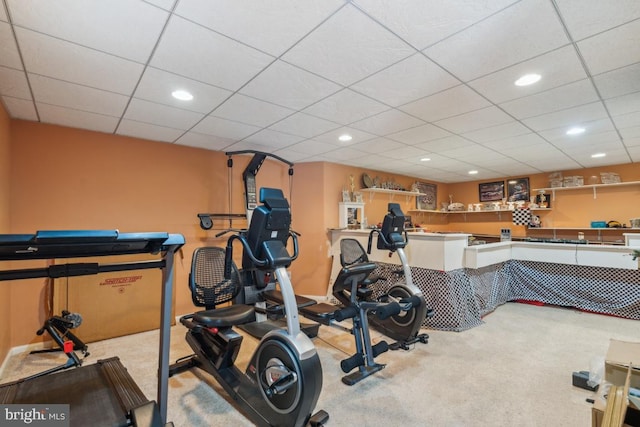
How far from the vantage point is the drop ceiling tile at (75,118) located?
115 inches

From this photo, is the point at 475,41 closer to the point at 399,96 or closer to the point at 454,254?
the point at 399,96

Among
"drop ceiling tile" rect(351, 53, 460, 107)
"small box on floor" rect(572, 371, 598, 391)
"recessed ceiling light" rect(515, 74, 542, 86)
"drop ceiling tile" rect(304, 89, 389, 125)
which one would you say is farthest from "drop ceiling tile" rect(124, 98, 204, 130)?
"small box on floor" rect(572, 371, 598, 391)

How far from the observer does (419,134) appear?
12.4 feet

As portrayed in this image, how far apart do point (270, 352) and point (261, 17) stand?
2081 mm

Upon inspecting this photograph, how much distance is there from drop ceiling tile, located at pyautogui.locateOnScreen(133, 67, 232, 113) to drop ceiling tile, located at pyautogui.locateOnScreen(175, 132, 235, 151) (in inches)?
36.8

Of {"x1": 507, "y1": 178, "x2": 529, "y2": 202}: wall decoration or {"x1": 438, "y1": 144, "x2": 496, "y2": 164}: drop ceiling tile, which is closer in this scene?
{"x1": 438, "y1": 144, "x2": 496, "y2": 164}: drop ceiling tile

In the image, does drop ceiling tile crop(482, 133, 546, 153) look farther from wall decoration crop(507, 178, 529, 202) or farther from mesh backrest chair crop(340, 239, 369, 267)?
wall decoration crop(507, 178, 529, 202)

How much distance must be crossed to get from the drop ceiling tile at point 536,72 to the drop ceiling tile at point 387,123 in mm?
779

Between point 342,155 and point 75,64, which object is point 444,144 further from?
point 75,64

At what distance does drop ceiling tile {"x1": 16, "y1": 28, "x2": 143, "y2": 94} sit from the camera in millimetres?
1855

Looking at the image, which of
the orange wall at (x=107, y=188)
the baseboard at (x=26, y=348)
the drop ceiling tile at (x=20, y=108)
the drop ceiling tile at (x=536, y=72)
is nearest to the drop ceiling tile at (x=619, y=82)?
the drop ceiling tile at (x=536, y=72)

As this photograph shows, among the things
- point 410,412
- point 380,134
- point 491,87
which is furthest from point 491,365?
point 380,134

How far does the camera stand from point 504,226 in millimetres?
7266

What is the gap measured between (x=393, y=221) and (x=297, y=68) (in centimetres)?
191
